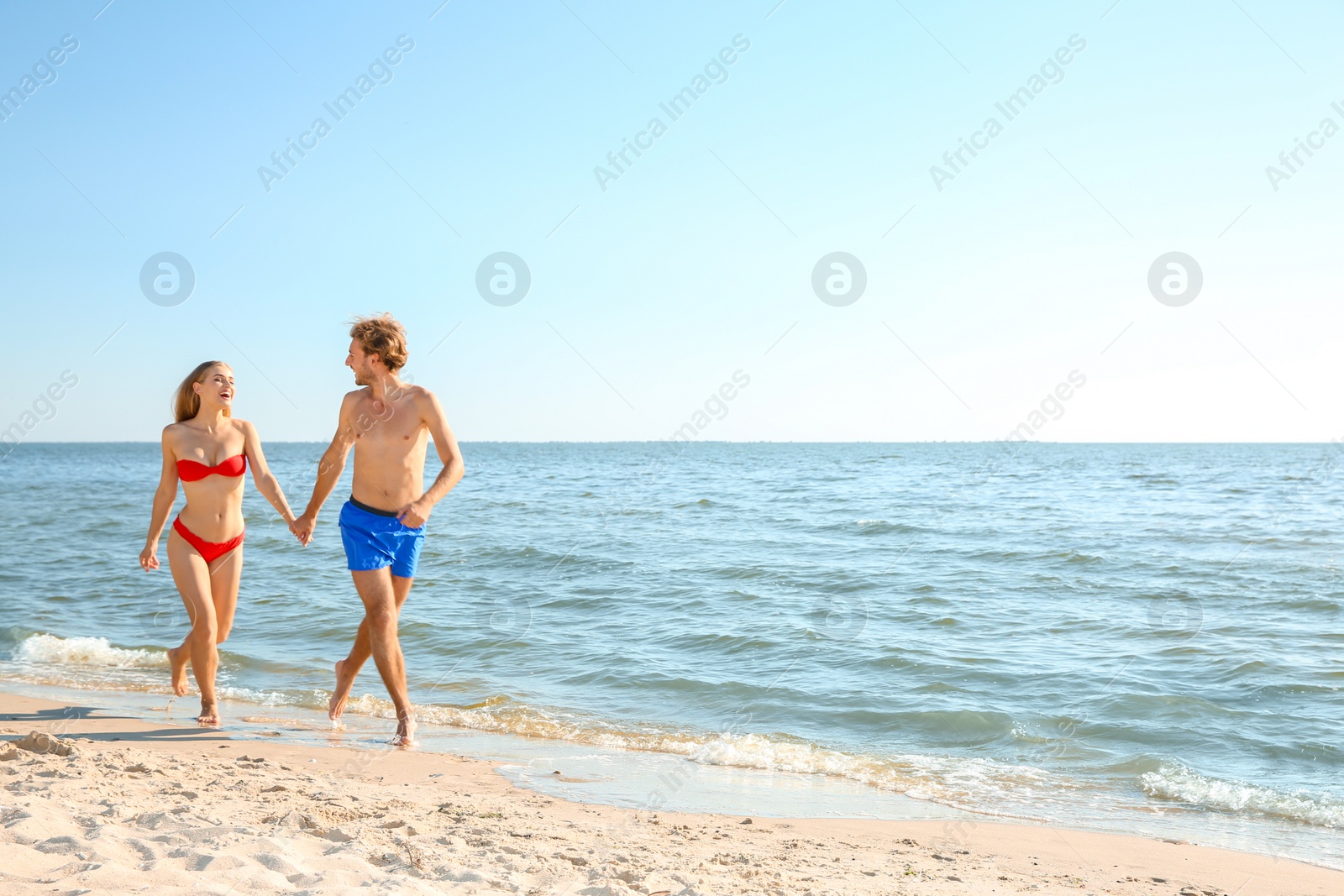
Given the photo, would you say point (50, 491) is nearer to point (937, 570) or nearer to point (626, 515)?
point (626, 515)

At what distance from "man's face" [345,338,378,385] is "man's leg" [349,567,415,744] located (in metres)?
0.92

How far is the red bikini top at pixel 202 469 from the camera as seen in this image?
474cm

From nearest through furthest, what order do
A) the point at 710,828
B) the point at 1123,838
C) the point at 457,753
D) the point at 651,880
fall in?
the point at 651,880 < the point at 710,828 < the point at 1123,838 < the point at 457,753

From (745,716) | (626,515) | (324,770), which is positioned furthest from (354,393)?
(626,515)

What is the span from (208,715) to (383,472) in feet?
6.11

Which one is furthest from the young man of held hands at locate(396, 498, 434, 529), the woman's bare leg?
the woman's bare leg

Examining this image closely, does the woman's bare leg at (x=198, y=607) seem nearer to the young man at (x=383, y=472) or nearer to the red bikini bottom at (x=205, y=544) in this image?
the red bikini bottom at (x=205, y=544)

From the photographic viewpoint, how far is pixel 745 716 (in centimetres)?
612

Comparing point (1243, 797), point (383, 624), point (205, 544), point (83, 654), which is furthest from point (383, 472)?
point (83, 654)

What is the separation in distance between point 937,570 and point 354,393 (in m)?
8.81

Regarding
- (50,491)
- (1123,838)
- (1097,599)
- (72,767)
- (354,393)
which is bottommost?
(50,491)

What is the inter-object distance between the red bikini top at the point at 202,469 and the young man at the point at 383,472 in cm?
49

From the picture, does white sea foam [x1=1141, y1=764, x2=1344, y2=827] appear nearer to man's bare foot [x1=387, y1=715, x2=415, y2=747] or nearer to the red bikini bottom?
man's bare foot [x1=387, y1=715, x2=415, y2=747]

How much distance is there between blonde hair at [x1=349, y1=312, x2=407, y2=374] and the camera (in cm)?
454
